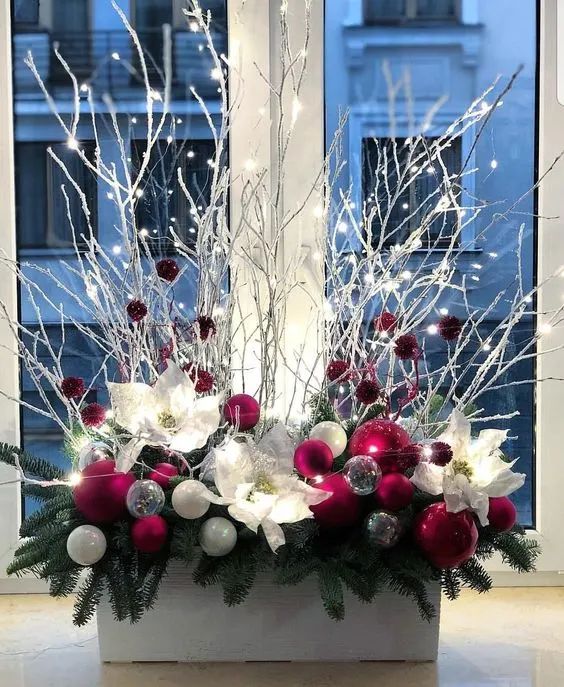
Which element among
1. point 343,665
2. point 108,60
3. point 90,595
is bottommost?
point 343,665

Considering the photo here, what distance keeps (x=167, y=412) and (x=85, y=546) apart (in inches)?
7.9

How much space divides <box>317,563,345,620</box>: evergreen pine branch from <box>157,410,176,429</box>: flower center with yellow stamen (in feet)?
0.89

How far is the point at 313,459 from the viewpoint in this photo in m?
1.17

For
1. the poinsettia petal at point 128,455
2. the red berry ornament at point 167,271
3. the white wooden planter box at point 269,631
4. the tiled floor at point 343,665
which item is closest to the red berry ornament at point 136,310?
the red berry ornament at point 167,271

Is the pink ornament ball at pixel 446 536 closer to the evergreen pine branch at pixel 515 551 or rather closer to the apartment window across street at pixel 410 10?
the evergreen pine branch at pixel 515 551

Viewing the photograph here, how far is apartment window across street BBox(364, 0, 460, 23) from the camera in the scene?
1.60 m

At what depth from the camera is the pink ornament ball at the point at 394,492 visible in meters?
1.17

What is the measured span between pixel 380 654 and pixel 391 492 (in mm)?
252

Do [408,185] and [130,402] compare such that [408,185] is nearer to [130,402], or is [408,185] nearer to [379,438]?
[379,438]

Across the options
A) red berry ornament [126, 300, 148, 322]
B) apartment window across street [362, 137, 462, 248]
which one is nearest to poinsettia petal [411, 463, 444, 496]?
red berry ornament [126, 300, 148, 322]

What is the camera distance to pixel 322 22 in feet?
5.14

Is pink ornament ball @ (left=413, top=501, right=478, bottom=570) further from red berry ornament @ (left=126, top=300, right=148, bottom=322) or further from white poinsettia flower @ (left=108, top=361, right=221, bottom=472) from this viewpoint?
red berry ornament @ (left=126, top=300, right=148, bottom=322)

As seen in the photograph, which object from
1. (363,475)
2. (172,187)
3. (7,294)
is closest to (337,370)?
(363,475)

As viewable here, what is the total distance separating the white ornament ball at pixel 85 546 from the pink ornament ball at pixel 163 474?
0.34 ft
